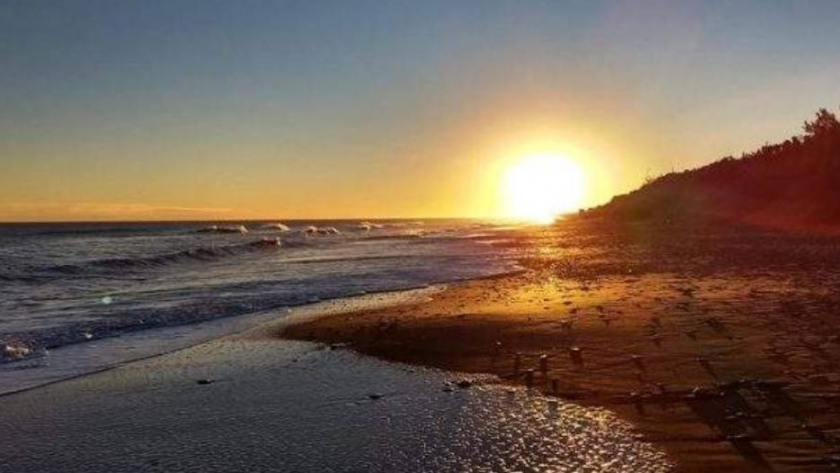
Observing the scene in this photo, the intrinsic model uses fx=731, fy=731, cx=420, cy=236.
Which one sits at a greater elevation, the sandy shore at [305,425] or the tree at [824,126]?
the tree at [824,126]

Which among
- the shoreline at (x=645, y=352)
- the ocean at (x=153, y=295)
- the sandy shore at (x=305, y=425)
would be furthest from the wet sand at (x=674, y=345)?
the ocean at (x=153, y=295)

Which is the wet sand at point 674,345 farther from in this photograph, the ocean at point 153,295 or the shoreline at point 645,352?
the ocean at point 153,295

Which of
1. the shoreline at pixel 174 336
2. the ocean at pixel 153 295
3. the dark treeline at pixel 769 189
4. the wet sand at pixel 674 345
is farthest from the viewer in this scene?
the dark treeline at pixel 769 189

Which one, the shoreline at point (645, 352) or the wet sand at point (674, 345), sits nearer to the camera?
the shoreline at point (645, 352)

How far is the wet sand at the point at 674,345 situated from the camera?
643 centimetres

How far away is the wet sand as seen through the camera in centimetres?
643

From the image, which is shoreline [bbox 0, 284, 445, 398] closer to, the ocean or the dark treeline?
the ocean

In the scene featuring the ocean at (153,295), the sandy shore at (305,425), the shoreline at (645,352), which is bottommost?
the ocean at (153,295)

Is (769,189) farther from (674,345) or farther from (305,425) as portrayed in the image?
(305,425)

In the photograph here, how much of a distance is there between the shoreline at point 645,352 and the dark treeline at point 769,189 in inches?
1179

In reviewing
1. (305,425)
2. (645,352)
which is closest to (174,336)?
(305,425)

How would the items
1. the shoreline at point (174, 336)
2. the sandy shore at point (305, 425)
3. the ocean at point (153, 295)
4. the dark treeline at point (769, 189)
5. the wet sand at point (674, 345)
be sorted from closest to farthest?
the sandy shore at point (305, 425) → the wet sand at point (674, 345) → the shoreline at point (174, 336) → the ocean at point (153, 295) → the dark treeline at point (769, 189)

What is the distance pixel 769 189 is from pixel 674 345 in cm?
4959

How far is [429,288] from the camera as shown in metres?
22.5
